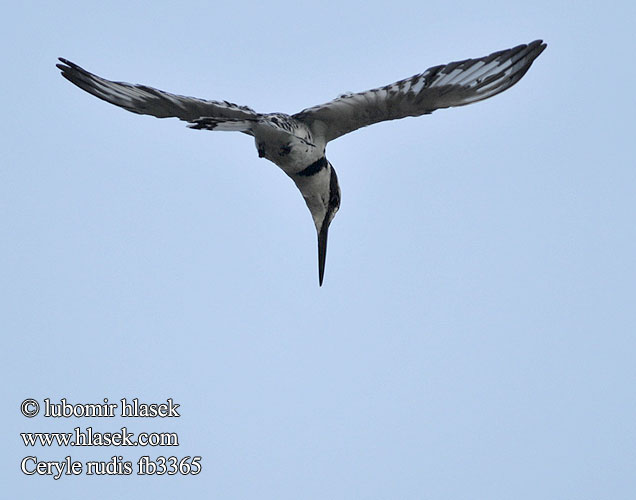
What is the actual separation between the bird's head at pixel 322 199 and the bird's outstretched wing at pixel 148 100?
961mm

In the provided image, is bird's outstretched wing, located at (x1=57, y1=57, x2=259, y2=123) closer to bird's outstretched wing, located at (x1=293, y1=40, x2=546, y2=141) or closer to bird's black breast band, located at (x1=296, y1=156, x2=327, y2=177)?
bird's outstretched wing, located at (x1=293, y1=40, x2=546, y2=141)

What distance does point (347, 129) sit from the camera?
7863 millimetres

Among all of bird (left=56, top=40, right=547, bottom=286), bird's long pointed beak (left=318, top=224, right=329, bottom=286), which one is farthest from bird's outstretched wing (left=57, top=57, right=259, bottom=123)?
bird's long pointed beak (left=318, top=224, right=329, bottom=286)

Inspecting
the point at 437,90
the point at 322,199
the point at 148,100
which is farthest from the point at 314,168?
the point at 148,100

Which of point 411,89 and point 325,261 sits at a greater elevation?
point 411,89

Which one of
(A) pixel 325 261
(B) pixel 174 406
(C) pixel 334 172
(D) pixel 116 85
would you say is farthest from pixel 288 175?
(B) pixel 174 406

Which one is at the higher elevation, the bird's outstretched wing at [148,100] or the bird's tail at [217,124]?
the bird's outstretched wing at [148,100]

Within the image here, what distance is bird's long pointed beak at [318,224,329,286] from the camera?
8641 millimetres

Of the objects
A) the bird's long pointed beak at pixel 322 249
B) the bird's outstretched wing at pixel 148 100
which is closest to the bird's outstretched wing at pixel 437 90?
the bird's outstretched wing at pixel 148 100

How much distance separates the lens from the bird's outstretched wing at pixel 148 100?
754 centimetres

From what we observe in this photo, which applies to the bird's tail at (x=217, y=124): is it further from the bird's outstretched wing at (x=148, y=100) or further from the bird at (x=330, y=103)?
the bird's outstretched wing at (x=148, y=100)

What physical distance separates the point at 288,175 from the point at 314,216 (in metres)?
0.60

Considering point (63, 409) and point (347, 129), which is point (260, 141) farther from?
point (63, 409)

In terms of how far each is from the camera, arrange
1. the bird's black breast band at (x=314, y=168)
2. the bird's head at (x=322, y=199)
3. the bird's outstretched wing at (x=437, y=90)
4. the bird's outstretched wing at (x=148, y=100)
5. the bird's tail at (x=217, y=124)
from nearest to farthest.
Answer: the bird's tail at (x=217, y=124) → the bird's outstretched wing at (x=437, y=90) → the bird's outstretched wing at (x=148, y=100) → the bird's black breast band at (x=314, y=168) → the bird's head at (x=322, y=199)
